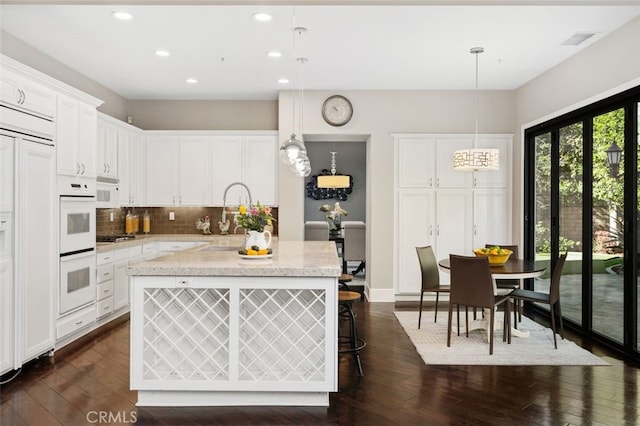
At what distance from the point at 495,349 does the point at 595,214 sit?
1.70 metres

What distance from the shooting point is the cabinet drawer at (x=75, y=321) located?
4418mm

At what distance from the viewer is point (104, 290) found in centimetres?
530

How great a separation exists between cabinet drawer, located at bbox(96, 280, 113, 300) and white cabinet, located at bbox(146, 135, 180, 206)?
179 cm

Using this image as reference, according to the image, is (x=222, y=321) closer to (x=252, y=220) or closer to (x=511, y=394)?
(x=252, y=220)

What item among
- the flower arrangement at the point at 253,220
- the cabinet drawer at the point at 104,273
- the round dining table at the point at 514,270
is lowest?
the cabinet drawer at the point at 104,273

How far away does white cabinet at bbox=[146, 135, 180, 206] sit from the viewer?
6953mm

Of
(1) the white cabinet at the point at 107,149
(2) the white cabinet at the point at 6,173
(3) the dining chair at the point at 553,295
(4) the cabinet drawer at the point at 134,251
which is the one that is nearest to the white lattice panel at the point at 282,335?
(2) the white cabinet at the point at 6,173

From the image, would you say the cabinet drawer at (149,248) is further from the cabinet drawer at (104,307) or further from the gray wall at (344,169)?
the gray wall at (344,169)

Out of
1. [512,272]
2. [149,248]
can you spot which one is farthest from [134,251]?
[512,272]

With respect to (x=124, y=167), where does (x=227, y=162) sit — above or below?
above

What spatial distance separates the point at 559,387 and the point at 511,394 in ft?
1.37

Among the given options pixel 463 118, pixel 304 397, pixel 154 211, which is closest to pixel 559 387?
pixel 304 397

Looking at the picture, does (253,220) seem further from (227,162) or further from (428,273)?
(227,162)

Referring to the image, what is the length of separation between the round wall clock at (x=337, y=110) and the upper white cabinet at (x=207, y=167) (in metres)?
0.87
